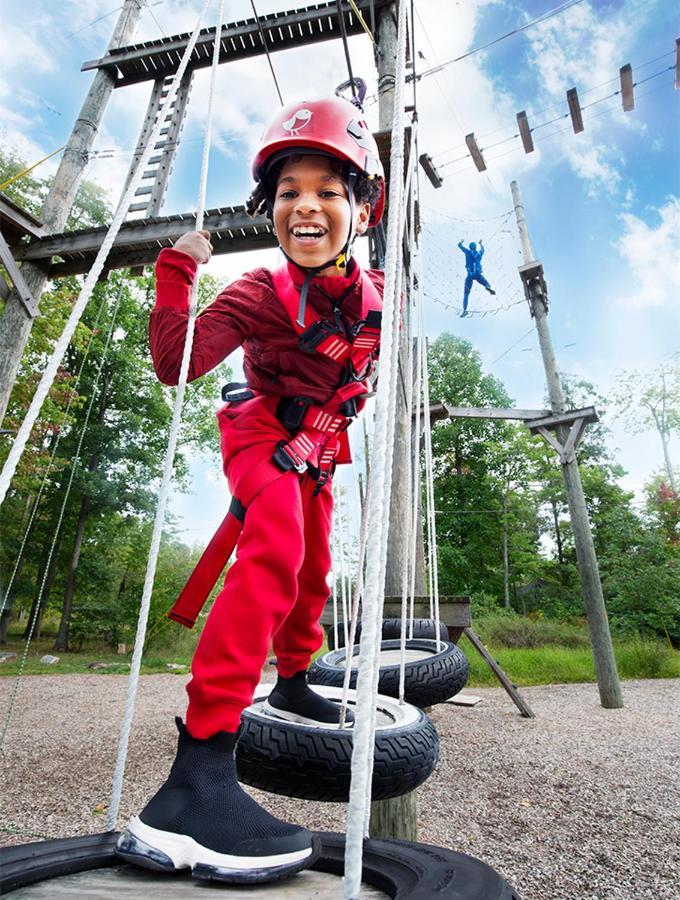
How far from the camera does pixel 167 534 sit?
14508 millimetres

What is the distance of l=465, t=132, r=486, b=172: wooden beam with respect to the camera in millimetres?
5895

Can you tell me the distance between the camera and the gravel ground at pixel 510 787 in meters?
2.55

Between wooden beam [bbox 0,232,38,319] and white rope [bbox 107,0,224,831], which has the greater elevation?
wooden beam [bbox 0,232,38,319]

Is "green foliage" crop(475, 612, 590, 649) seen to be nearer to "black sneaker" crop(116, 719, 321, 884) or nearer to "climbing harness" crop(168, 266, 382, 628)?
"climbing harness" crop(168, 266, 382, 628)

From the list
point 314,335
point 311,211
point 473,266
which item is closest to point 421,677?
point 314,335

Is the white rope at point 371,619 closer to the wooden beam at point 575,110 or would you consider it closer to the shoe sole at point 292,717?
the shoe sole at point 292,717

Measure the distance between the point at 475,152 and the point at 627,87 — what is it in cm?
162

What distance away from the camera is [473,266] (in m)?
6.95

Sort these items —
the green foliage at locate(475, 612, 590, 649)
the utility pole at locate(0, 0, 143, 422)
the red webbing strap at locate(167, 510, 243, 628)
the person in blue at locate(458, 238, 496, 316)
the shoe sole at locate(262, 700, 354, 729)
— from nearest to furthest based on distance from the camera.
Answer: the red webbing strap at locate(167, 510, 243, 628)
the shoe sole at locate(262, 700, 354, 729)
the utility pole at locate(0, 0, 143, 422)
the person in blue at locate(458, 238, 496, 316)
the green foliage at locate(475, 612, 590, 649)

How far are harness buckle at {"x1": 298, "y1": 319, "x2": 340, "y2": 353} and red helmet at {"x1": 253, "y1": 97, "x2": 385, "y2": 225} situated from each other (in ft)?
1.18

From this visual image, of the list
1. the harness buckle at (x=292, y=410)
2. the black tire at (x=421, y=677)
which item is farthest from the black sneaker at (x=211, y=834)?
the black tire at (x=421, y=677)

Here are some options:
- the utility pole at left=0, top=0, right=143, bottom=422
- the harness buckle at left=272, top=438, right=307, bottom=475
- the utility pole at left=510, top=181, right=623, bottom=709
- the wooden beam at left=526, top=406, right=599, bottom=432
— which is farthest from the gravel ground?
the wooden beam at left=526, top=406, right=599, bottom=432

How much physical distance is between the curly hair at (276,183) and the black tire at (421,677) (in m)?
1.30

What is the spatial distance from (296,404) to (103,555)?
494 inches
